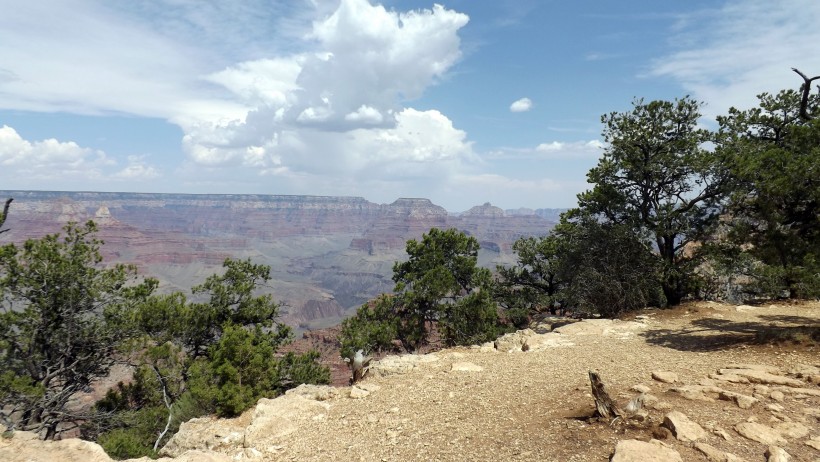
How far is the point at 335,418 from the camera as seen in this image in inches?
430

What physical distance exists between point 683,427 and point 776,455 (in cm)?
126

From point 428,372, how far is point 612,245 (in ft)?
46.9

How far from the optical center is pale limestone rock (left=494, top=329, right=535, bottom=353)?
1684 cm

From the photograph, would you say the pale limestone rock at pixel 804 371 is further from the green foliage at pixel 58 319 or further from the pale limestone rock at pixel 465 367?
the green foliage at pixel 58 319

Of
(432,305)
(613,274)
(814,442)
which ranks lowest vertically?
(432,305)

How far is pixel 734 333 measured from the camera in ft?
48.7

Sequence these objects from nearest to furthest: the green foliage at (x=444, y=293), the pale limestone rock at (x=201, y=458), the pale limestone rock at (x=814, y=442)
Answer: the pale limestone rock at (x=814, y=442) → the pale limestone rock at (x=201, y=458) → the green foliage at (x=444, y=293)

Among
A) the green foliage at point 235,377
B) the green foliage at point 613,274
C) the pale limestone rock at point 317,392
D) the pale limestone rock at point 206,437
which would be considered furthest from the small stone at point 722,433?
the green foliage at point 613,274

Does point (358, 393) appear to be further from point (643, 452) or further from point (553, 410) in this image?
point (643, 452)

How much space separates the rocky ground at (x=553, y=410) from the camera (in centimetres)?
721

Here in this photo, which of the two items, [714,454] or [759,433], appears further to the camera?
[759,433]

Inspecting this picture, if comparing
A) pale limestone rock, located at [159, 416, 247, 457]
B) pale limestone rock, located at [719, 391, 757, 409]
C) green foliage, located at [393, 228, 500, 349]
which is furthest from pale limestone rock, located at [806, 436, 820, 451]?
green foliage, located at [393, 228, 500, 349]

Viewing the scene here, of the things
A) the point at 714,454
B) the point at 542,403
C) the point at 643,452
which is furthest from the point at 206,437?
the point at 714,454

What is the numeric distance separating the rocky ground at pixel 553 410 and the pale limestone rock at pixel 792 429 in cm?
2
